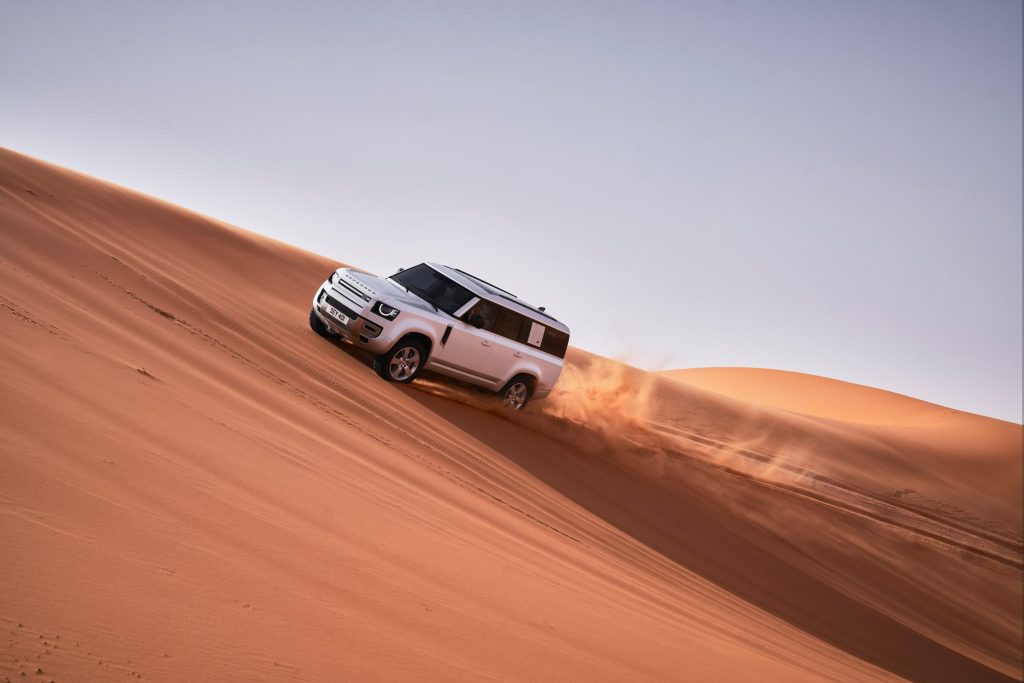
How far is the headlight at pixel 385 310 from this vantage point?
11.7 m

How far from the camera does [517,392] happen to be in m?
14.0

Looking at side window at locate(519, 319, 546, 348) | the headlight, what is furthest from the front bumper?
side window at locate(519, 319, 546, 348)

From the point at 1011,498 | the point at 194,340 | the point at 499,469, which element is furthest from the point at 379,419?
the point at 1011,498

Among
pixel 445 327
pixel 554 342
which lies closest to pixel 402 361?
pixel 445 327

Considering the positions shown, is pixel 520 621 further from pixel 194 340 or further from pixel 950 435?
pixel 950 435

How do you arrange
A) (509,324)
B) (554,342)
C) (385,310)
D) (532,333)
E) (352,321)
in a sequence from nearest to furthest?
(385,310)
(352,321)
(509,324)
(532,333)
(554,342)

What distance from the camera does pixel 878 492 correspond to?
73.1 feet

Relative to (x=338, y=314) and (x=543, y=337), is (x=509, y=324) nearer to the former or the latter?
(x=543, y=337)

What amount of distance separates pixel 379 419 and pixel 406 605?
16.4 feet

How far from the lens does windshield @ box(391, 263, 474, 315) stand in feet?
42.1

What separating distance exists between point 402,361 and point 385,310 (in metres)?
0.91

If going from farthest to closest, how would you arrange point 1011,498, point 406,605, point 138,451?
point 1011,498, point 138,451, point 406,605

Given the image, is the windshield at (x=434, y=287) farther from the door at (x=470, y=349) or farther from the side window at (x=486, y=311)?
the door at (x=470, y=349)

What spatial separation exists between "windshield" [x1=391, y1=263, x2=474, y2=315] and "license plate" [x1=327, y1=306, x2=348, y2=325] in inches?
54.0
